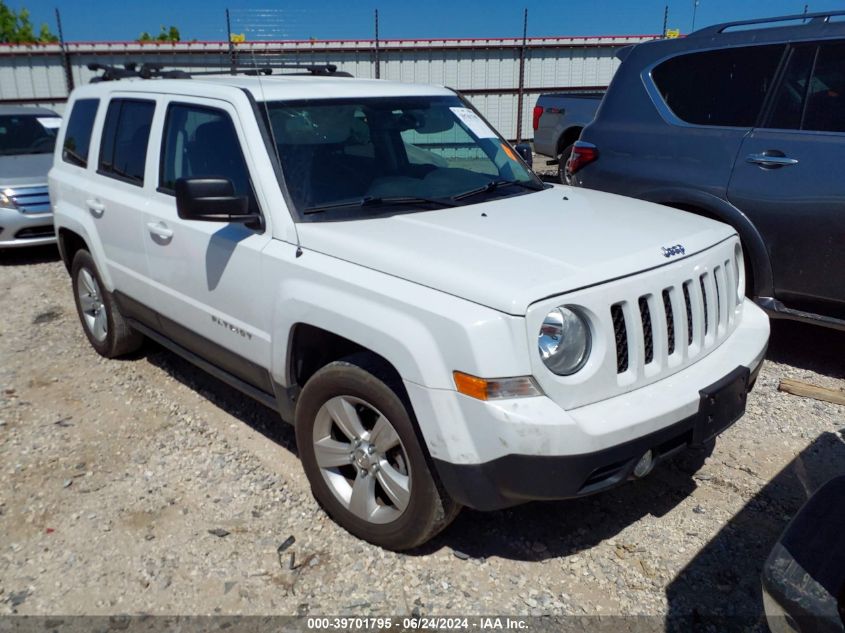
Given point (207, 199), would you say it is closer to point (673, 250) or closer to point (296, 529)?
point (296, 529)

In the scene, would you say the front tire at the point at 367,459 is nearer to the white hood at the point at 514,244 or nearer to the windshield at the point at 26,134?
the white hood at the point at 514,244

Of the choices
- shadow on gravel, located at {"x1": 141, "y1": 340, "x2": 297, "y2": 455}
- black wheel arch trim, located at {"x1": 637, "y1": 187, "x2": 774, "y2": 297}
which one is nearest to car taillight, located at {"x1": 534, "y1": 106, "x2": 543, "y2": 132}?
black wheel arch trim, located at {"x1": 637, "y1": 187, "x2": 774, "y2": 297}

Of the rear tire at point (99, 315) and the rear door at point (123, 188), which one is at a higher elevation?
the rear door at point (123, 188)

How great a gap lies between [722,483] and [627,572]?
0.88m

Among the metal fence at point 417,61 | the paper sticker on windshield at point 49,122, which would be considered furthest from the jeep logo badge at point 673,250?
the metal fence at point 417,61

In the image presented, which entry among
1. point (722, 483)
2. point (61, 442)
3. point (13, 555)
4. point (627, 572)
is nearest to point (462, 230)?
point (627, 572)

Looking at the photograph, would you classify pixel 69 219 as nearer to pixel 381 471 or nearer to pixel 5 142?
pixel 381 471

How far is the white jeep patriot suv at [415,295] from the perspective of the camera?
98.7 inches

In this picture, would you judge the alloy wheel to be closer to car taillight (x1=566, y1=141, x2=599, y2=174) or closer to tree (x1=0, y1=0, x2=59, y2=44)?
car taillight (x1=566, y1=141, x2=599, y2=174)

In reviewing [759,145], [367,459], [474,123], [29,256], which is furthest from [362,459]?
[29,256]

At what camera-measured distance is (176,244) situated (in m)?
3.85

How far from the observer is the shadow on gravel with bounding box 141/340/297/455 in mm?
4199

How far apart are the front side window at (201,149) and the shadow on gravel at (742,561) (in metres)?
2.43

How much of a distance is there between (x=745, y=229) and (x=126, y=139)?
3.81m
